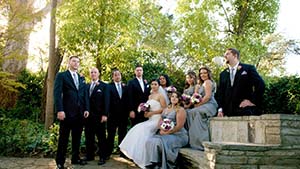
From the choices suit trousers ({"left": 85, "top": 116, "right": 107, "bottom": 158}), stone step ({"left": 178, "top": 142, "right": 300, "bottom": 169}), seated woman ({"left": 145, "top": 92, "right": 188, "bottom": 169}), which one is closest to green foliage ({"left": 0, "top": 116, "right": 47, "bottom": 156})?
suit trousers ({"left": 85, "top": 116, "right": 107, "bottom": 158})

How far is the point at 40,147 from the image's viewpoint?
5750 millimetres

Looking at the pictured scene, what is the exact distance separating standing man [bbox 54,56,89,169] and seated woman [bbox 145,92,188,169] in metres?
1.07

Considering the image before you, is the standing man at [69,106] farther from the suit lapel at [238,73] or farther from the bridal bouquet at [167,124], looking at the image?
the suit lapel at [238,73]

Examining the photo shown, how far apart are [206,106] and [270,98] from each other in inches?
180

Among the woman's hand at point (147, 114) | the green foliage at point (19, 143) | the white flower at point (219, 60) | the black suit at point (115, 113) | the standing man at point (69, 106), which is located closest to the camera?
the standing man at point (69, 106)

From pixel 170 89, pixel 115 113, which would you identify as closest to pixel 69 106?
pixel 115 113

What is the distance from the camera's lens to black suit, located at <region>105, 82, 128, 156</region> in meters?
5.39

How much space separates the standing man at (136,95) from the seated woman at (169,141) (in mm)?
798

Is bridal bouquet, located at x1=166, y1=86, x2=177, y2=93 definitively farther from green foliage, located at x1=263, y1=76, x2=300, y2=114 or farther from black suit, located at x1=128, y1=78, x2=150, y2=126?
green foliage, located at x1=263, y1=76, x2=300, y2=114

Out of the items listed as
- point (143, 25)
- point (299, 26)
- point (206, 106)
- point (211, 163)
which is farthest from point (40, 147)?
point (299, 26)

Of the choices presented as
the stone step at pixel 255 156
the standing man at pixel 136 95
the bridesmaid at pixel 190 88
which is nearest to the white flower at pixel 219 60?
the bridesmaid at pixel 190 88

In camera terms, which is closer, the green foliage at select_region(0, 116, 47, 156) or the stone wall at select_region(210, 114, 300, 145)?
the stone wall at select_region(210, 114, 300, 145)

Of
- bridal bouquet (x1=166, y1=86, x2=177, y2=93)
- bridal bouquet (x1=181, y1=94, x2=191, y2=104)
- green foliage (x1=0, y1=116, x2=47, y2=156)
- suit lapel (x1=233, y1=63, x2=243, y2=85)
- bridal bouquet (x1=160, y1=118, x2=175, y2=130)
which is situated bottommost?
green foliage (x1=0, y1=116, x2=47, y2=156)

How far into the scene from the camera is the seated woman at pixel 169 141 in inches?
172
